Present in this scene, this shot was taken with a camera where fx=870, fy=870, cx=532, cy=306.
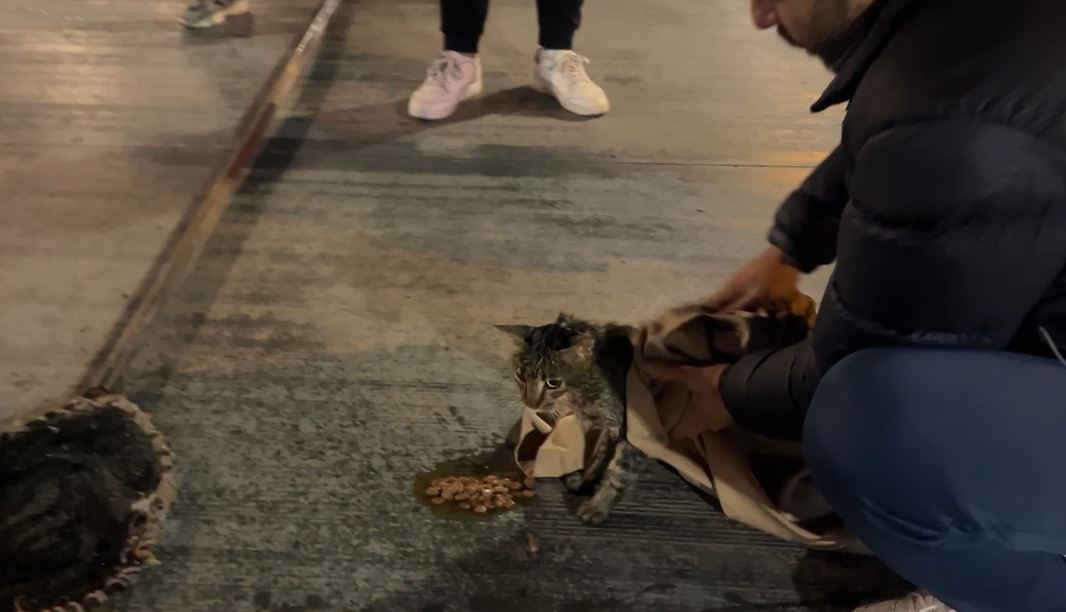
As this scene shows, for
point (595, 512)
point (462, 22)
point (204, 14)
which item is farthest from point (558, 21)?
point (595, 512)

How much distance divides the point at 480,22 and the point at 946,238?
4.64 ft

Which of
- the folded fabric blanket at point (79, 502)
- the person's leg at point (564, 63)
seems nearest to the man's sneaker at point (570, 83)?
the person's leg at point (564, 63)

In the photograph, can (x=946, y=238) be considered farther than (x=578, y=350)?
No

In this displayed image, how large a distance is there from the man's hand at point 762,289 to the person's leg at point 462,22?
1009mm

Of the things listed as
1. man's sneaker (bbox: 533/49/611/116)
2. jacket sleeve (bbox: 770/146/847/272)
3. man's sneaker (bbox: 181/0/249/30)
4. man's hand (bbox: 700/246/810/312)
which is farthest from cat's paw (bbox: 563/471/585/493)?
man's sneaker (bbox: 181/0/249/30)

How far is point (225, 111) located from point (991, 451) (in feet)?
5.51

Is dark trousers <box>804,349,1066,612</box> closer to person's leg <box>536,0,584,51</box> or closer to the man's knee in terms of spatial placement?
the man's knee

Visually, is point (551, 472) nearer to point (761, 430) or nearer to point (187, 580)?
point (761, 430)

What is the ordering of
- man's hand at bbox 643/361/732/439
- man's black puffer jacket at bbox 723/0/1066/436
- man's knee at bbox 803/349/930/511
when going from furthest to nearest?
man's hand at bbox 643/361/732/439 → man's knee at bbox 803/349/930/511 → man's black puffer jacket at bbox 723/0/1066/436

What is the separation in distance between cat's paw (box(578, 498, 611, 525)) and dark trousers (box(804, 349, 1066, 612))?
35 cm

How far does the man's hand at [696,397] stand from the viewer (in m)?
1.09

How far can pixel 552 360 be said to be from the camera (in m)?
1.05

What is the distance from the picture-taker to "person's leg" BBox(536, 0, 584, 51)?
1899 millimetres

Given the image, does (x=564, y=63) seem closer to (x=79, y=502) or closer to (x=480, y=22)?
(x=480, y=22)
